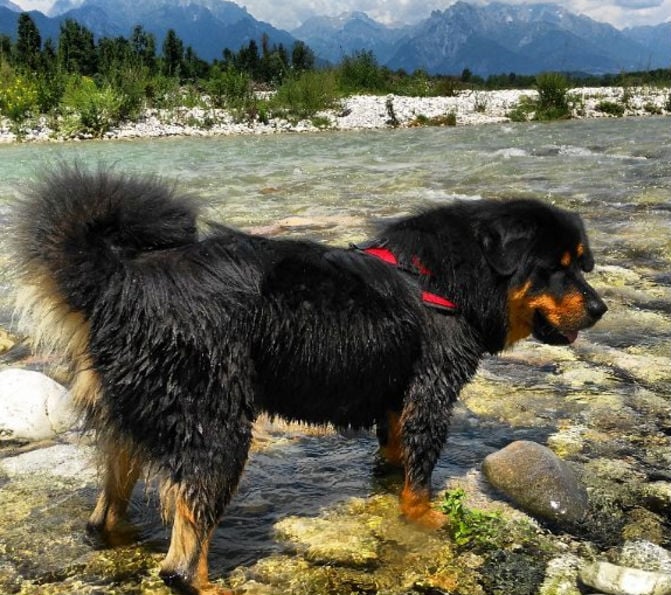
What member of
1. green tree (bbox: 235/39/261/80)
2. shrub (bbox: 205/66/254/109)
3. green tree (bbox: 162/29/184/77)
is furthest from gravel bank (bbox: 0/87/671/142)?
green tree (bbox: 162/29/184/77)

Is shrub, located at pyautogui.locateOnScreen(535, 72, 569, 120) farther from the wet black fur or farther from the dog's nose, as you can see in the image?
the wet black fur

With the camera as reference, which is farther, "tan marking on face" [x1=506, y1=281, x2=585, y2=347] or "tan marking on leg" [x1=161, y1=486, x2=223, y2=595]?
"tan marking on face" [x1=506, y1=281, x2=585, y2=347]

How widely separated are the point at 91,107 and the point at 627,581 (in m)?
28.8

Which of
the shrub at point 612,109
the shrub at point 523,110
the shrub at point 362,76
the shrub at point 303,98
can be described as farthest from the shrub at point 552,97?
the shrub at point 362,76

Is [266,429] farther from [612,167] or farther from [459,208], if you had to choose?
[612,167]

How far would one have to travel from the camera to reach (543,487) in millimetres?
3656

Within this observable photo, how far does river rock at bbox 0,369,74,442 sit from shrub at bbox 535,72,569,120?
30238 mm

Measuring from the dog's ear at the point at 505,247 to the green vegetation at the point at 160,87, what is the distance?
87.4 feet

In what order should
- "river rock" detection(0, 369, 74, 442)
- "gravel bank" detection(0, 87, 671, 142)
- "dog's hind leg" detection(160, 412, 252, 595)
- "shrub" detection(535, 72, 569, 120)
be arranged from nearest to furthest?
"dog's hind leg" detection(160, 412, 252, 595) → "river rock" detection(0, 369, 74, 442) → "gravel bank" detection(0, 87, 671, 142) → "shrub" detection(535, 72, 569, 120)

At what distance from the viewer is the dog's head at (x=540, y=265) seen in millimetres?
3607

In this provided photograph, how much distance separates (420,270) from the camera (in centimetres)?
359

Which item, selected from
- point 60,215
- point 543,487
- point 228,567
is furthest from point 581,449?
point 60,215

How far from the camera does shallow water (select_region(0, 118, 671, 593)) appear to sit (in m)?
3.74

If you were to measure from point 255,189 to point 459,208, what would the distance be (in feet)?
36.7
